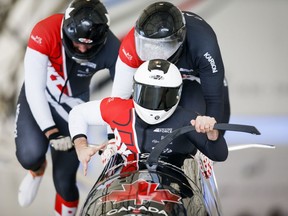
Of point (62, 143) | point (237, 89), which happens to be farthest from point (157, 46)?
point (237, 89)

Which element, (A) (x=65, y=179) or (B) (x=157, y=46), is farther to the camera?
(A) (x=65, y=179)

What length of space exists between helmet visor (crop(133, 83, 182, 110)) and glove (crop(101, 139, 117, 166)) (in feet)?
0.71

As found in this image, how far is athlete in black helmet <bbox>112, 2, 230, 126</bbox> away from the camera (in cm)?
321

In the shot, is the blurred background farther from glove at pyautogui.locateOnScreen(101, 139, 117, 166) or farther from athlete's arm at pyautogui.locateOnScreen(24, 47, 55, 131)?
glove at pyautogui.locateOnScreen(101, 139, 117, 166)

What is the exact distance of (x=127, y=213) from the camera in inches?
99.7

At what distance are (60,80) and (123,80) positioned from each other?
500 mm

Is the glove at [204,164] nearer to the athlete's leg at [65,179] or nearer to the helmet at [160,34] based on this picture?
the helmet at [160,34]

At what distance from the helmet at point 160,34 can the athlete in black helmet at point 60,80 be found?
0.30 metres

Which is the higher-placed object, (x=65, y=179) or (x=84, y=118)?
(x=84, y=118)

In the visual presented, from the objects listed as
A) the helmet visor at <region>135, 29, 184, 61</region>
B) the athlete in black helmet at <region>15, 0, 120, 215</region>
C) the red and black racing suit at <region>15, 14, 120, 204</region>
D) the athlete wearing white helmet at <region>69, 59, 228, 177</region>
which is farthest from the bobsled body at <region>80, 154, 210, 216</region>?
the red and black racing suit at <region>15, 14, 120, 204</region>

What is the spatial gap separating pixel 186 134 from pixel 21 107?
3.58ft

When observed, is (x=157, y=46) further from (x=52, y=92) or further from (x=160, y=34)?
(x=52, y=92)

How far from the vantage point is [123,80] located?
3.40 m

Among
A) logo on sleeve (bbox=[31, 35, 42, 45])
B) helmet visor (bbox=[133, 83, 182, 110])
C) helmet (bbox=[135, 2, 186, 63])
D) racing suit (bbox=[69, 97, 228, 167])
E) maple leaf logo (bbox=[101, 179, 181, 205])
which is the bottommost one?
racing suit (bbox=[69, 97, 228, 167])
